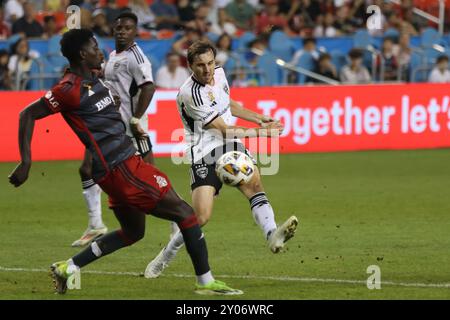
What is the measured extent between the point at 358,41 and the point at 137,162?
664 inches

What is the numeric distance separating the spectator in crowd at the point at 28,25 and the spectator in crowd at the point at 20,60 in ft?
3.95

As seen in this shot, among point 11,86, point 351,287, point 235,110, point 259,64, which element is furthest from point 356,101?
point 351,287

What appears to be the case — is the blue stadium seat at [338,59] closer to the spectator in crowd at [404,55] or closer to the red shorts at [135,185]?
the spectator in crowd at [404,55]

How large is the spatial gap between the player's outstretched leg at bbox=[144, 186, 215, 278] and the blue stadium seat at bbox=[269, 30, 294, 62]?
47.5 feet

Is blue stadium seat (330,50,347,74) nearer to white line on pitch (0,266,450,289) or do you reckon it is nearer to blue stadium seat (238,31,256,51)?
blue stadium seat (238,31,256,51)

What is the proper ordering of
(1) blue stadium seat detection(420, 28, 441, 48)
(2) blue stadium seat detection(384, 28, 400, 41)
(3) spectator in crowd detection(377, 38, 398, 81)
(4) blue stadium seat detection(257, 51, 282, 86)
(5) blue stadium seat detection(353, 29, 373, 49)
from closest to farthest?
(4) blue stadium seat detection(257, 51, 282, 86)
(3) spectator in crowd detection(377, 38, 398, 81)
(5) blue stadium seat detection(353, 29, 373, 49)
(2) blue stadium seat detection(384, 28, 400, 41)
(1) blue stadium seat detection(420, 28, 441, 48)

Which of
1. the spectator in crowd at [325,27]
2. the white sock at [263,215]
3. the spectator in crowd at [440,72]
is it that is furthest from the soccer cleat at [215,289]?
the spectator in crowd at [325,27]

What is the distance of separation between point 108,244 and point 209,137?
162 cm

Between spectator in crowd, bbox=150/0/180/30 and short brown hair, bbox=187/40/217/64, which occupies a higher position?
short brown hair, bbox=187/40/217/64

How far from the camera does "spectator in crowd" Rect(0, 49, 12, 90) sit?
826 inches

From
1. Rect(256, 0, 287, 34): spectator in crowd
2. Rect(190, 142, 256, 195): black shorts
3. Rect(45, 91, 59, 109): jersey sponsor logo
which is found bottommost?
Rect(256, 0, 287, 34): spectator in crowd

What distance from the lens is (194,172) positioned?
10.4 metres

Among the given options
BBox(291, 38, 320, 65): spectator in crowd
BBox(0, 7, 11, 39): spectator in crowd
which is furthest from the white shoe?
BBox(291, 38, 320, 65): spectator in crowd

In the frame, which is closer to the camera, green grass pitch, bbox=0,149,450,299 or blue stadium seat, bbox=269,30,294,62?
green grass pitch, bbox=0,149,450,299
